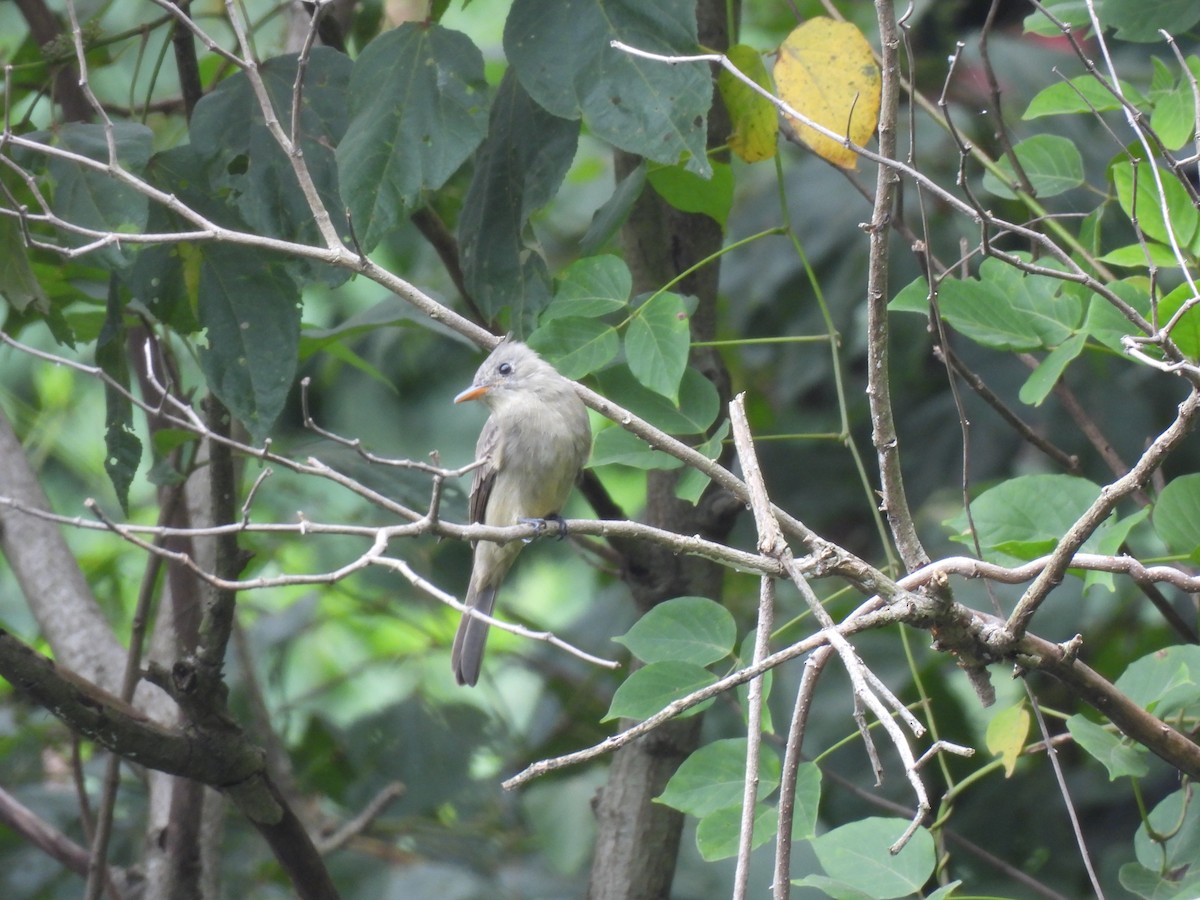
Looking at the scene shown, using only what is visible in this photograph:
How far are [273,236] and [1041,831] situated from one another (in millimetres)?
3388

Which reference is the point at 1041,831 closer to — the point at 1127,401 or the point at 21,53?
the point at 1127,401

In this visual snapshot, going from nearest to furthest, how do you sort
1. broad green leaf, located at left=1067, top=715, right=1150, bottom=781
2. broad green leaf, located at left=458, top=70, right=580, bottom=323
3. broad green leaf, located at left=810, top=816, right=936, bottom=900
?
broad green leaf, located at left=810, top=816, right=936, bottom=900, broad green leaf, located at left=1067, top=715, right=1150, bottom=781, broad green leaf, located at left=458, top=70, right=580, bottom=323

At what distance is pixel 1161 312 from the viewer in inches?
101

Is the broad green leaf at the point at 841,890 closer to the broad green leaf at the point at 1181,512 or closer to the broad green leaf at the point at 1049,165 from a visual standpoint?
the broad green leaf at the point at 1181,512

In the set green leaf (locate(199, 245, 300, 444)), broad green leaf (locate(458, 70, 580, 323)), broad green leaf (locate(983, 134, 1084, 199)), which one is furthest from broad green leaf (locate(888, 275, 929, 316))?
green leaf (locate(199, 245, 300, 444))

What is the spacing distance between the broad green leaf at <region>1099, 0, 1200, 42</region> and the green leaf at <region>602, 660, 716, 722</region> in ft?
5.94

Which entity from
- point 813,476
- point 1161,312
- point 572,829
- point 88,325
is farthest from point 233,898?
point 1161,312

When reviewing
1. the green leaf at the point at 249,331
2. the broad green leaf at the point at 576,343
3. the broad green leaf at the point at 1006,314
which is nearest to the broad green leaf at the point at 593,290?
the broad green leaf at the point at 576,343

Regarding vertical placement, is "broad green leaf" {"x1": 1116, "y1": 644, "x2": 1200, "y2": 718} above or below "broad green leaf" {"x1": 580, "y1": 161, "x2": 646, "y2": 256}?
below

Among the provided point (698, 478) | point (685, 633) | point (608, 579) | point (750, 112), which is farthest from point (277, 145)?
point (608, 579)

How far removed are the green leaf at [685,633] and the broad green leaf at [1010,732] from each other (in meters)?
0.68

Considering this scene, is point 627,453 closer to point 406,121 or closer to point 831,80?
point 406,121

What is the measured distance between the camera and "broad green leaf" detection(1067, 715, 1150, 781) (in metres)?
2.37

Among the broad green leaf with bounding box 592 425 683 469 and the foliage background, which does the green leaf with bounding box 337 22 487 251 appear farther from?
the foliage background
